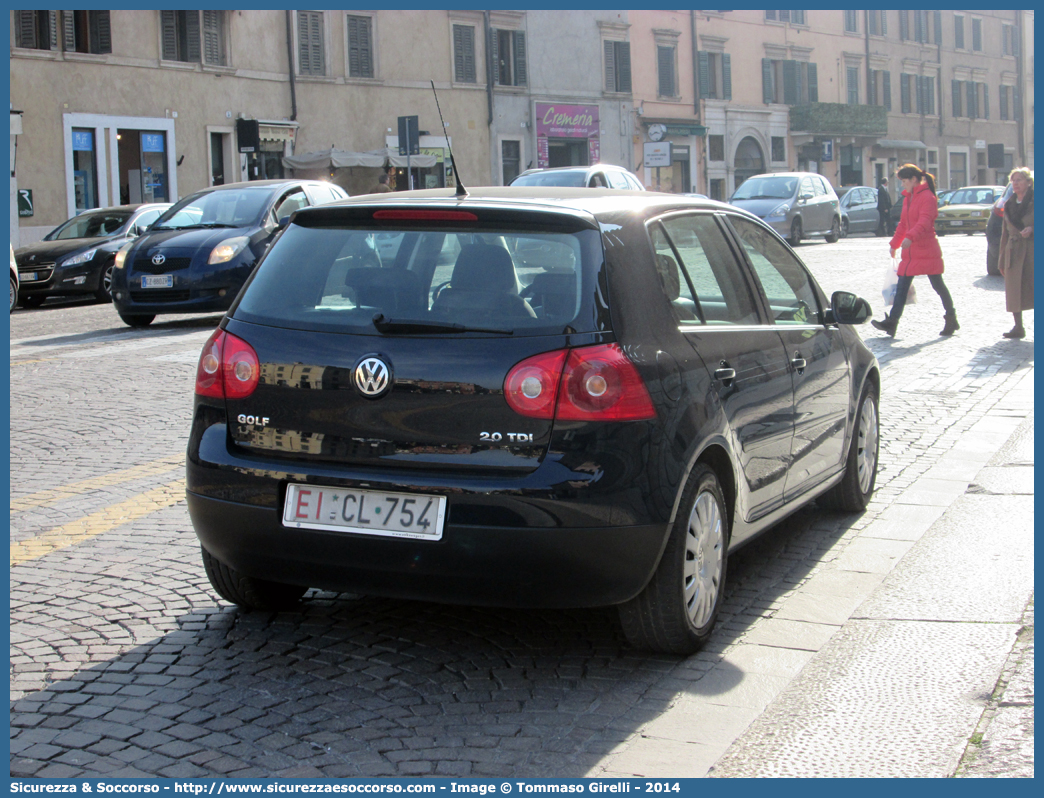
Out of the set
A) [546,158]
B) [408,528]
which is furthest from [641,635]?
[546,158]

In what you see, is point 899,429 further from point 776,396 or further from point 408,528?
point 408,528

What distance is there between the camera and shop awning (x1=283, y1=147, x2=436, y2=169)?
35688 mm

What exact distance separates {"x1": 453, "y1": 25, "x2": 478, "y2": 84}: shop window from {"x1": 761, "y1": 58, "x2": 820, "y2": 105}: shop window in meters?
17.0

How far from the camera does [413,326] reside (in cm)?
Result: 397

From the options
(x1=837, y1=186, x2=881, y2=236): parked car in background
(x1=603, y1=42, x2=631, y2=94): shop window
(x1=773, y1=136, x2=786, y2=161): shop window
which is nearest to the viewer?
(x1=837, y1=186, x2=881, y2=236): parked car in background

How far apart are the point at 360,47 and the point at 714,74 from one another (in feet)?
59.1

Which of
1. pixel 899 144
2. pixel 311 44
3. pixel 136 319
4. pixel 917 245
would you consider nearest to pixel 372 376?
pixel 917 245

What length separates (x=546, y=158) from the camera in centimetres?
4334

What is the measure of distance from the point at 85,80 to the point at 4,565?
1108 inches

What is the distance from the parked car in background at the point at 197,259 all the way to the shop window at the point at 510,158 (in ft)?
88.0

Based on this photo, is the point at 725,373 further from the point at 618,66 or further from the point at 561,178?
the point at 618,66

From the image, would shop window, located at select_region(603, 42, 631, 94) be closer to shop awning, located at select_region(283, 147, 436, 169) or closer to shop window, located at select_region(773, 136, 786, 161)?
shop window, located at select_region(773, 136, 786, 161)

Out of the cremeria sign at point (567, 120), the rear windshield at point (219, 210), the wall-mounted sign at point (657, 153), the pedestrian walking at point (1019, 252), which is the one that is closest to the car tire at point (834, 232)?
the wall-mounted sign at point (657, 153)

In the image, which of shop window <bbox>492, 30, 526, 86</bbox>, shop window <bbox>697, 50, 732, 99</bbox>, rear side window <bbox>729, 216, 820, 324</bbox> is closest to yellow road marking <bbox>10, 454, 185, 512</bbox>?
rear side window <bbox>729, 216, 820, 324</bbox>
